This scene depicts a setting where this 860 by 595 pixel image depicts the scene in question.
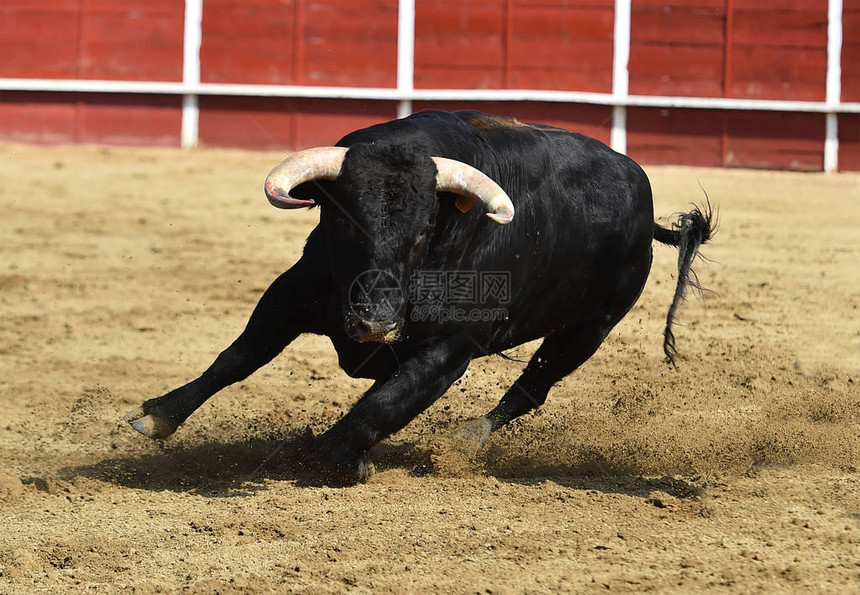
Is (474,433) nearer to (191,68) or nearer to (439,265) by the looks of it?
(439,265)

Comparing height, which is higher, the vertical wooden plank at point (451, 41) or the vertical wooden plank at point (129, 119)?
the vertical wooden plank at point (451, 41)

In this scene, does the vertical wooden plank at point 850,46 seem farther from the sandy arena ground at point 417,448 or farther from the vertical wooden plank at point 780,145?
the sandy arena ground at point 417,448

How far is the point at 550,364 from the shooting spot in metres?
3.78

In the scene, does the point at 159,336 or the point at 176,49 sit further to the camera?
the point at 176,49

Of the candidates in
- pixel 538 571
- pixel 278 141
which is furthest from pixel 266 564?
pixel 278 141

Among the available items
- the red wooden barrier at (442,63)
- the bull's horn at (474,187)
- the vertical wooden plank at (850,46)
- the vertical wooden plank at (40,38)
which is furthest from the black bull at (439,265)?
the vertical wooden plank at (40,38)

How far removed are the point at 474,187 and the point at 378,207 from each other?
265mm

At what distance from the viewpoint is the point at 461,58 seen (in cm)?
928

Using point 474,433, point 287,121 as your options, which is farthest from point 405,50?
point 474,433

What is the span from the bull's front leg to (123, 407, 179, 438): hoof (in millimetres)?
416

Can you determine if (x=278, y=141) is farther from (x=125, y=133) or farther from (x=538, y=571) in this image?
(x=538, y=571)

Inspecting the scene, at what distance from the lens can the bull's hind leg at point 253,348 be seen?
3.04 metres

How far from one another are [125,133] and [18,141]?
0.84 meters

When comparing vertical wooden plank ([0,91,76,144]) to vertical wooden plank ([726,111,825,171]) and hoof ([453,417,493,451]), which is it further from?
hoof ([453,417,493,451])
